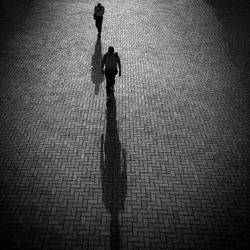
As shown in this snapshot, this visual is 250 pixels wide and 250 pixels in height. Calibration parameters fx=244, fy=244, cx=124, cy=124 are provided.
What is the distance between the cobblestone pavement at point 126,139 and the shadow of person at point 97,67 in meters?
0.04

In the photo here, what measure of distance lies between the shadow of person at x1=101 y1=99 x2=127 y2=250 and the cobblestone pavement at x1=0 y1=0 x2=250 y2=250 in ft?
0.09

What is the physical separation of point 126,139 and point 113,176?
1313mm

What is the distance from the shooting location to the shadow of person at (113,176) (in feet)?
17.4

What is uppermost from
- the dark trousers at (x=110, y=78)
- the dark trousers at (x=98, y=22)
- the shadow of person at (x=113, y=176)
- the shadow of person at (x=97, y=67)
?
the dark trousers at (x=98, y=22)

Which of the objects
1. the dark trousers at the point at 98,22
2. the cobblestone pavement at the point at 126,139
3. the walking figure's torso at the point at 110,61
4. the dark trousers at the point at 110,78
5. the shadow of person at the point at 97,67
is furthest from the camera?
the dark trousers at the point at 98,22

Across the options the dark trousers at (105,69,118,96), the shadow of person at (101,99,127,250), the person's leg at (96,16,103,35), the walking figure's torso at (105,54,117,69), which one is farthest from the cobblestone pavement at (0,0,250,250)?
the walking figure's torso at (105,54,117,69)

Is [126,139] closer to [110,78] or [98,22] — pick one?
[110,78]

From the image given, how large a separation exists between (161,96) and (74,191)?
14.6 feet

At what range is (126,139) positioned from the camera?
7078 mm

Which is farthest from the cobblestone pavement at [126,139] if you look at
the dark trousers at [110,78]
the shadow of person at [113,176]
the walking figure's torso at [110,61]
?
the walking figure's torso at [110,61]

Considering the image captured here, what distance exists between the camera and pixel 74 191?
5.84 meters

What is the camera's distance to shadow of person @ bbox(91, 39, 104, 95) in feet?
29.9

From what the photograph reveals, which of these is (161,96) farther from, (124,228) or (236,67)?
(124,228)

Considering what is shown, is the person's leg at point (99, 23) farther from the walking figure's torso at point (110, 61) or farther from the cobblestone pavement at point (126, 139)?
the walking figure's torso at point (110, 61)
